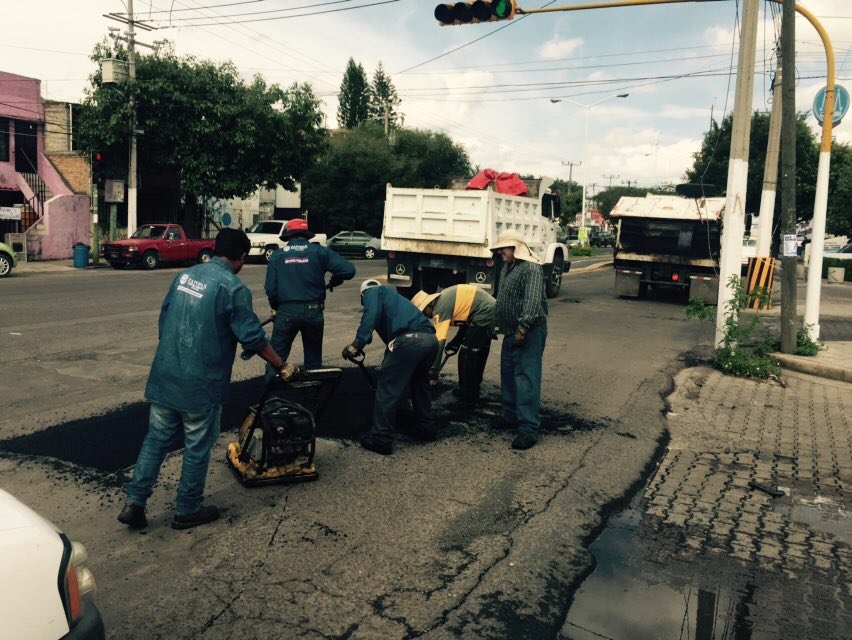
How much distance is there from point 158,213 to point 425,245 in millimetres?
21820

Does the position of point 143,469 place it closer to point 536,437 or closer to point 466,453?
point 466,453

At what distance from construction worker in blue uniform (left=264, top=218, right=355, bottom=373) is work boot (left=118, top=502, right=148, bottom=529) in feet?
8.11

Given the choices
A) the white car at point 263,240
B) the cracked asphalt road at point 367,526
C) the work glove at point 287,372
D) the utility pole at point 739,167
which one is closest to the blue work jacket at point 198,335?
the work glove at point 287,372

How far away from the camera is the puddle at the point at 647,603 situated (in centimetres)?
337

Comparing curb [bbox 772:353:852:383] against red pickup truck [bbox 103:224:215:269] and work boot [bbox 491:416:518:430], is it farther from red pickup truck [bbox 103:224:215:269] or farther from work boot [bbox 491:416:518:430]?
red pickup truck [bbox 103:224:215:269]

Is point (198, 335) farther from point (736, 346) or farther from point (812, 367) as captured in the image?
point (812, 367)

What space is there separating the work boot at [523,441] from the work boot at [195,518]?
102 inches

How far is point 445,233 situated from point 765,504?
→ 408 inches

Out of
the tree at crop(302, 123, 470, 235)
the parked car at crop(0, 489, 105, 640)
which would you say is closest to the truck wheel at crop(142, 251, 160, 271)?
the tree at crop(302, 123, 470, 235)

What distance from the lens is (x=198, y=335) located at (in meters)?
4.07

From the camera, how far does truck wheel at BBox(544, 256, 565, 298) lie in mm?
17938

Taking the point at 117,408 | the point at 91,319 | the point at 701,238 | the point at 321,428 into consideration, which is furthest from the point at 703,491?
the point at 701,238

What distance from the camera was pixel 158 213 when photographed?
32.9 m

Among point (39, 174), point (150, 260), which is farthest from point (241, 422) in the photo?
point (39, 174)
